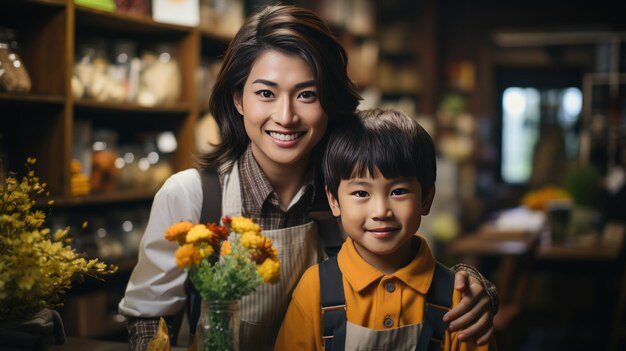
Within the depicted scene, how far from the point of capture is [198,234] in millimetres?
1228

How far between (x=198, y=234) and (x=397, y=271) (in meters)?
0.51

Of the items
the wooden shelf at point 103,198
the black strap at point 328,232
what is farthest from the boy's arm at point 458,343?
the wooden shelf at point 103,198

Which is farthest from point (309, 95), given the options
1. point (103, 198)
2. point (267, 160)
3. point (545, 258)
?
point (545, 258)

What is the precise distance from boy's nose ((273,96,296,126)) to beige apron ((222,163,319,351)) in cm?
25

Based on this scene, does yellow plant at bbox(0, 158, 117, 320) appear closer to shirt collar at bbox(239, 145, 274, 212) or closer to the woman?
the woman

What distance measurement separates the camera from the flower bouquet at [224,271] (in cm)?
124

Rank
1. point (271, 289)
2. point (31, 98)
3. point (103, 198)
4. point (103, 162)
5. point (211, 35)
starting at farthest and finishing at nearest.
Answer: point (211, 35) < point (103, 162) < point (103, 198) < point (31, 98) < point (271, 289)

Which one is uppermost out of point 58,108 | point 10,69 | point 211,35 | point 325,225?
point 211,35

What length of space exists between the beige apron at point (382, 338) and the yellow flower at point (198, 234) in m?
0.43

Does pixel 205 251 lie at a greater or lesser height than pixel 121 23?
lesser

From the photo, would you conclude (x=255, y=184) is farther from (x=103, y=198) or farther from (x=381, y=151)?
(x=103, y=198)

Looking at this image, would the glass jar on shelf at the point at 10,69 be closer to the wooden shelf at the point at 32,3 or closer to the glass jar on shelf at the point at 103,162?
the wooden shelf at the point at 32,3

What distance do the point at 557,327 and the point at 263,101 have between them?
16.9 ft

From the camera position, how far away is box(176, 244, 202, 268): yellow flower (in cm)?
121
